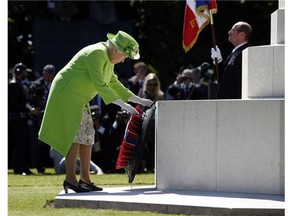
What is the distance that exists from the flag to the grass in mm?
2080

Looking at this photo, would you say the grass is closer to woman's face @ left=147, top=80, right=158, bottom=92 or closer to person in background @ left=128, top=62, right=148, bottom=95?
woman's face @ left=147, top=80, right=158, bottom=92

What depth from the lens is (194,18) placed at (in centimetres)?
1630

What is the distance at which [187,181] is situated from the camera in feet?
42.1

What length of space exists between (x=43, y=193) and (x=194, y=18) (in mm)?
4163

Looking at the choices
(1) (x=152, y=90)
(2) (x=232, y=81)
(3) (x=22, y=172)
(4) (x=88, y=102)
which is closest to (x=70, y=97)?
(4) (x=88, y=102)

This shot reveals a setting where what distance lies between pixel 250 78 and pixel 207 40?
17.0 metres

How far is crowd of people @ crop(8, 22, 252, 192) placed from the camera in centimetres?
1263

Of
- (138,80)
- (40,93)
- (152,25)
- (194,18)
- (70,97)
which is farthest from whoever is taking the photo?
(152,25)

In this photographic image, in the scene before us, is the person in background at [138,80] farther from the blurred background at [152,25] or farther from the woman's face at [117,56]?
the woman's face at [117,56]

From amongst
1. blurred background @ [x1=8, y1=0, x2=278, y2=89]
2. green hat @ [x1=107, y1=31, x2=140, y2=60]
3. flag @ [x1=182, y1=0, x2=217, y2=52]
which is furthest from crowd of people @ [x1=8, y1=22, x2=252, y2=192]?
blurred background @ [x1=8, y1=0, x2=278, y2=89]

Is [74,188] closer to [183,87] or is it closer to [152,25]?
[183,87]

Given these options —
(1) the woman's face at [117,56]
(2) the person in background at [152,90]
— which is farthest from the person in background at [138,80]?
(1) the woman's face at [117,56]
